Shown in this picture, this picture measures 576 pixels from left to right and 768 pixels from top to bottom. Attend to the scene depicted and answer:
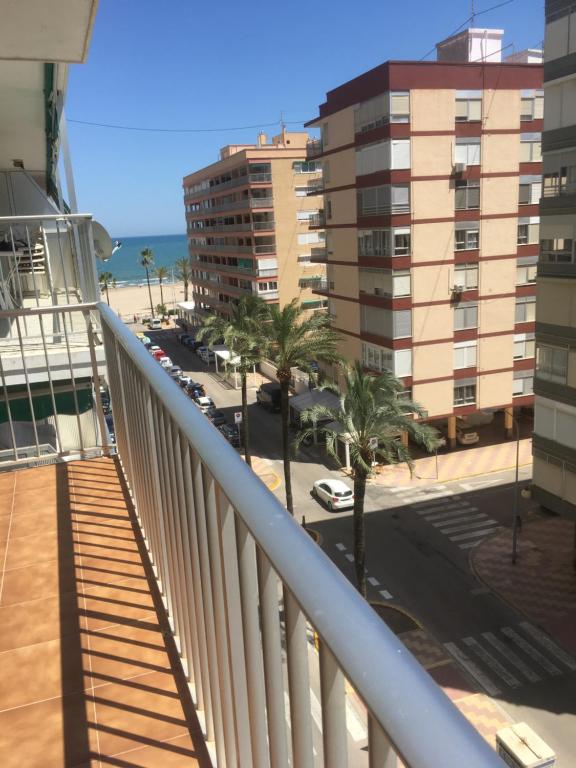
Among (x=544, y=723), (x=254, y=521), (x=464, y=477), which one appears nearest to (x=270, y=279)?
(x=464, y=477)

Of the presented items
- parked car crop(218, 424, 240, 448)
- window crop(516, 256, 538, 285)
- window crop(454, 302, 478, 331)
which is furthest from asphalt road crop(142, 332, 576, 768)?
window crop(516, 256, 538, 285)

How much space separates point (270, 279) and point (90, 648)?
4250cm

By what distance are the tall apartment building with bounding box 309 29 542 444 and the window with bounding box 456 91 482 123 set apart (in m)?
0.05

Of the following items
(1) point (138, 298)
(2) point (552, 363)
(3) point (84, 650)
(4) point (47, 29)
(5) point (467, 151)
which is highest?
(5) point (467, 151)

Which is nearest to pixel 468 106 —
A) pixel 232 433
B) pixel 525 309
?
pixel 525 309

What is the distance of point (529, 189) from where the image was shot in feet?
89.5

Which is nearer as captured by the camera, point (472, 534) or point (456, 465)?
point (472, 534)

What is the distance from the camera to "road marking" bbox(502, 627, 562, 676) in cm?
1512

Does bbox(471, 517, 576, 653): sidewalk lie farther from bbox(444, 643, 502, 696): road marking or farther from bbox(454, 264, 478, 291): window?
bbox(454, 264, 478, 291): window

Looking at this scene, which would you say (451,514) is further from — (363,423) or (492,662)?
(363,423)

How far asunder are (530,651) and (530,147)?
20301mm

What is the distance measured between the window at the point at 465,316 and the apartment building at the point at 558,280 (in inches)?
368

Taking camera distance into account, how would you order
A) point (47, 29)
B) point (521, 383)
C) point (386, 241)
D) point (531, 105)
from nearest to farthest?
point (47, 29) → point (531, 105) → point (386, 241) → point (521, 383)

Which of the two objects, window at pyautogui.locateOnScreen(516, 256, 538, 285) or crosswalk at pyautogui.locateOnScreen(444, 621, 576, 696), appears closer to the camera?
crosswalk at pyautogui.locateOnScreen(444, 621, 576, 696)
